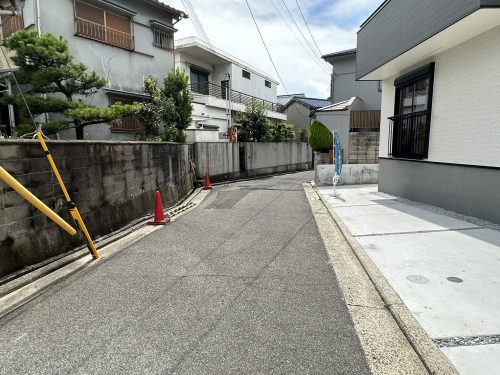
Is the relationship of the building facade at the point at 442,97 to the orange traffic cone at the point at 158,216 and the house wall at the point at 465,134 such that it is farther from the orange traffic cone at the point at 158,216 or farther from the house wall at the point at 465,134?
the orange traffic cone at the point at 158,216

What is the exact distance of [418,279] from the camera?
11.3 feet

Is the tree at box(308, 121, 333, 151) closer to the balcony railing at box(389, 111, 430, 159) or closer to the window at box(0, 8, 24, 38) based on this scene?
the balcony railing at box(389, 111, 430, 159)

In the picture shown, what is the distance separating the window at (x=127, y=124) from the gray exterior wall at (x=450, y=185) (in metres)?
9.57

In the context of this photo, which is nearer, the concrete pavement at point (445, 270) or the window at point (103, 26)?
the concrete pavement at point (445, 270)

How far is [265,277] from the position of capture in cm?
381

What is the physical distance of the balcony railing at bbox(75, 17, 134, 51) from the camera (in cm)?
1102

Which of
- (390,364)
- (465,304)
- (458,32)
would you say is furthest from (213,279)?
(458,32)

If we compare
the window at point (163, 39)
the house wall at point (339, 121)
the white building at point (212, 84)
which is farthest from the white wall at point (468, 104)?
the window at point (163, 39)

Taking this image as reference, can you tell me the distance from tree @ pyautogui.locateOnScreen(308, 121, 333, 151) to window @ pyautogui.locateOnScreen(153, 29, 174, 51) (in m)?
8.16

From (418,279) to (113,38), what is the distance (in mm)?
13428

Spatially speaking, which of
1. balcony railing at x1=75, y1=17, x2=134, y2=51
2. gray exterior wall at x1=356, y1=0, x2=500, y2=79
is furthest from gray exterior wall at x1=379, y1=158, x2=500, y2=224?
balcony railing at x1=75, y1=17, x2=134, y2=51

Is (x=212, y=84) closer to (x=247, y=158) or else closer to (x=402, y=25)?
(x=247, y=158)

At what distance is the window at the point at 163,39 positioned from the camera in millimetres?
13984

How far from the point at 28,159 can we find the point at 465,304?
526 cm
